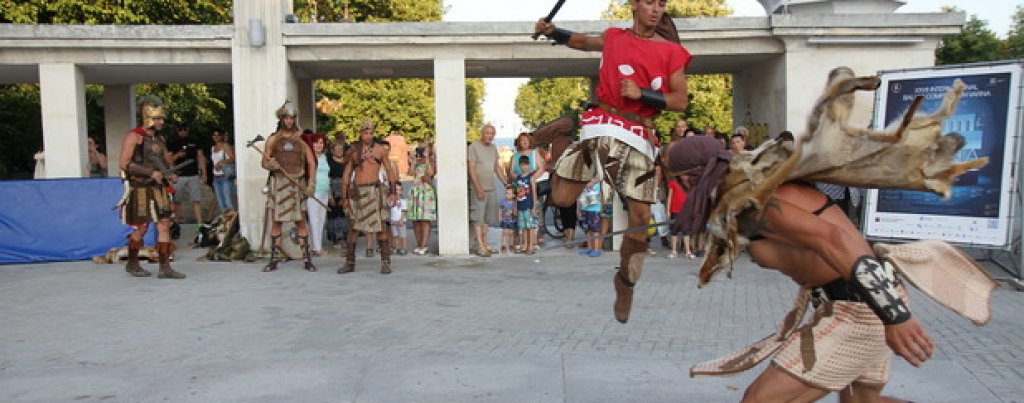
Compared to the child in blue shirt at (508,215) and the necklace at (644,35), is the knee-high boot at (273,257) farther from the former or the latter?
the necklace at (644,35)

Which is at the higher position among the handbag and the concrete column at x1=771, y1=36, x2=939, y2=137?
the concrete column at x1=771, y1=36, x2=939, y2=137

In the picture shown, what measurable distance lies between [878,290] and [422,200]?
33.1 ft

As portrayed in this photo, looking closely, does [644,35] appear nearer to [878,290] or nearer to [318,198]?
[878,290]

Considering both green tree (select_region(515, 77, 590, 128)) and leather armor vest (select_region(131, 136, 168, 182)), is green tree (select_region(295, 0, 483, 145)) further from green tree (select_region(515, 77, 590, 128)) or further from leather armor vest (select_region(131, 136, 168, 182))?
A: leather armor vest (select_region(131, 136, 168, 182))

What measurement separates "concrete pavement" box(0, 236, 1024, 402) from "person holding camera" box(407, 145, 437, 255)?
1981 millimetres

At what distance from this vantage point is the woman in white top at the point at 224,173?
14.9 metres

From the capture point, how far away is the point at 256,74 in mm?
12445

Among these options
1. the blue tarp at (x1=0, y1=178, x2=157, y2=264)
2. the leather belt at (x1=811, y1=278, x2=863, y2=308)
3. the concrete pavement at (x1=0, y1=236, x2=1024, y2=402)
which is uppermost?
the leather belt at (x1=811, y1=278, x2=863, y2=308)

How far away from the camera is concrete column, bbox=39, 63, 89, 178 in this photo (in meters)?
12.5

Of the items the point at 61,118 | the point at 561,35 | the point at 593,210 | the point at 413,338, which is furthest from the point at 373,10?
the point at 561,35

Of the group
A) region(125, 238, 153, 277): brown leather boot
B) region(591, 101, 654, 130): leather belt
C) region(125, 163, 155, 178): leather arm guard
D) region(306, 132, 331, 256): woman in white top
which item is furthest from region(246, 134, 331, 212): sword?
region(591, 101, 654, 130): leather belt

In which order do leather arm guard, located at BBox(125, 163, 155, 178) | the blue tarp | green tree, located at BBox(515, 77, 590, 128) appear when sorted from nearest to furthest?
leather arm guard, located at BBox(125, 163, 155, 178), the blue tarp, green tree, located at BBox(515, 77, 590, 128)

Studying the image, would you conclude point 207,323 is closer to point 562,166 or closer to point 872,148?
point 562,166

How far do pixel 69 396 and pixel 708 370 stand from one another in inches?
150
